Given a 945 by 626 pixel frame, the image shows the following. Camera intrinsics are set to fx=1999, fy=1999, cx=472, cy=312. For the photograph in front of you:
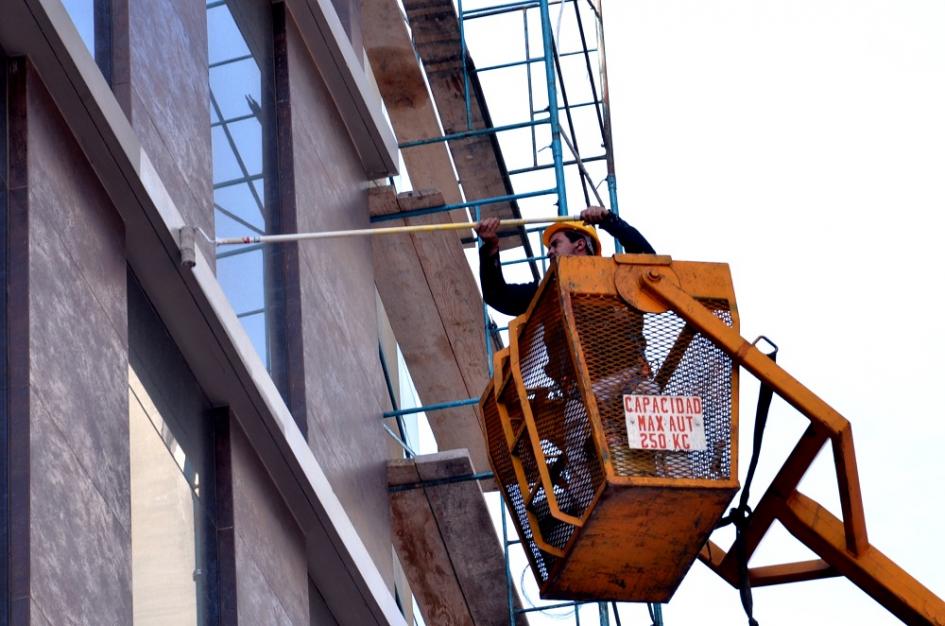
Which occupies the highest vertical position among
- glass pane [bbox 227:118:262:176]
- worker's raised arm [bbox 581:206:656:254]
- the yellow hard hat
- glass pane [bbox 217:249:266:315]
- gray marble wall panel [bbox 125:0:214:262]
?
glass pane [bbox 227:118:262:176]

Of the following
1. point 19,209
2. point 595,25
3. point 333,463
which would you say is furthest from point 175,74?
point 595,25

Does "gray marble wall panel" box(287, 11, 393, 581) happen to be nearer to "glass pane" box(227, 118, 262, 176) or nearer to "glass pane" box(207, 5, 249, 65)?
"glass pane" box(227, 118, 262, 176)

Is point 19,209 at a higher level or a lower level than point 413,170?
lower

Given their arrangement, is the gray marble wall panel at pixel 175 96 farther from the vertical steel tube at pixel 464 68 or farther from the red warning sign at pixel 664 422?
the vertical steel tube at pixel 464 68

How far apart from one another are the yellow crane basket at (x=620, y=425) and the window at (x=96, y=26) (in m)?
2.76

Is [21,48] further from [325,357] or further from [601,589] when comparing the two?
[325,357]

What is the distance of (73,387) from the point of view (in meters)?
9.78

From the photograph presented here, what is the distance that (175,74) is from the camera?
12.2 m

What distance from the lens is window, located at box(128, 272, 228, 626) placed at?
10.8 meters

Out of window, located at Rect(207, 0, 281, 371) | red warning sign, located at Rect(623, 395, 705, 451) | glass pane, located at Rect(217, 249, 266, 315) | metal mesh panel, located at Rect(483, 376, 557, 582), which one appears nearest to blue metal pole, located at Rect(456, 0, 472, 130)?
window, located at Rect(207, 0, 281, 371)

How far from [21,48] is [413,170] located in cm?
1122

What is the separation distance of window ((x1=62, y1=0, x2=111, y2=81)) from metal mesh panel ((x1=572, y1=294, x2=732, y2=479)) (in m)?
3.04

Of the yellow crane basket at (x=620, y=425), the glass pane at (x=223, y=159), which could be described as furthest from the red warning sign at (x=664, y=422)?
the glass pane at (x=223, y=159)

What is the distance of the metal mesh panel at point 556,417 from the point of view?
Result: 10.5 meters
